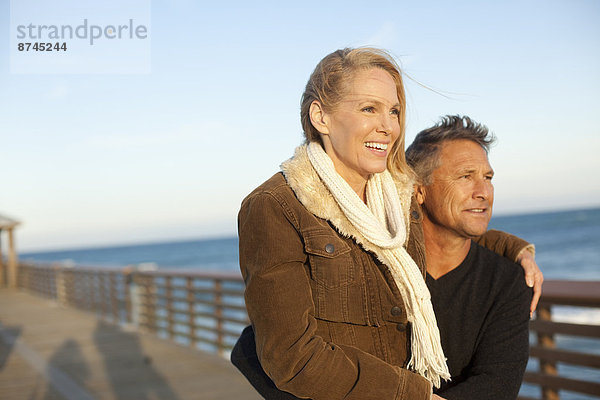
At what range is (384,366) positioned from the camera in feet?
4.10

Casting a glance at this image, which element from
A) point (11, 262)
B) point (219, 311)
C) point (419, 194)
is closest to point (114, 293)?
point (219, 311)

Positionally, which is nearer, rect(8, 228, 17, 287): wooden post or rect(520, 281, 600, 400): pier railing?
rect(520, 281, 600, 400): pier railing

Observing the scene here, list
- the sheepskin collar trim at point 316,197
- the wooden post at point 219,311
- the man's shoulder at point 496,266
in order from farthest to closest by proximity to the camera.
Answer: the wooden post at point 219,311
the man's shoulder at point 496,266
the sheepskin collar trim at point 316,197

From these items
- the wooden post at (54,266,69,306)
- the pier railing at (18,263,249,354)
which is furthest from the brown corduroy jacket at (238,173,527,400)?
the wooden post at (54,266,69,306)

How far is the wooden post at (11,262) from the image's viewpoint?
17.6 meters

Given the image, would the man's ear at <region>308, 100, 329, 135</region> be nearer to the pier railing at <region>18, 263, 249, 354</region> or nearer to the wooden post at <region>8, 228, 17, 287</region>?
the pier railing at <region>18, 263, 249, 354</region>

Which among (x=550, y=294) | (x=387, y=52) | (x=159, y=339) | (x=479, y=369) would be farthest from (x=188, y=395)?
(x=387, y=52)

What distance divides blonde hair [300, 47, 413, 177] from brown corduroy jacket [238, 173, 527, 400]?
0.21 m

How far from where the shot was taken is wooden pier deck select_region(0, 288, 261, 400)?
479 centimetres

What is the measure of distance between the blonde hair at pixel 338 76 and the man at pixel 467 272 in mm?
231

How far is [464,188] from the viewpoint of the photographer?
162cm

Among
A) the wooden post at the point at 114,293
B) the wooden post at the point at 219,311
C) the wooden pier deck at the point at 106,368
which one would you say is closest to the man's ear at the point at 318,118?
the wooden pier deck at the point at 106,368

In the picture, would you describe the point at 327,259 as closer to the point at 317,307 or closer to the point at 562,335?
→ the point at 317,307

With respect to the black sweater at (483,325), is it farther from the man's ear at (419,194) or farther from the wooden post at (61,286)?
the wooden post at (61,286)
